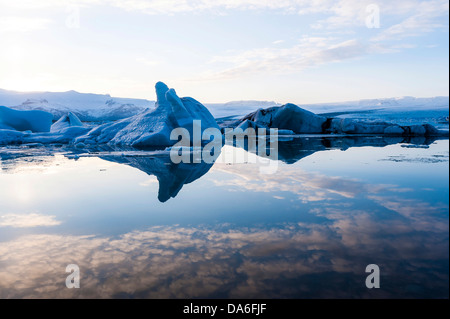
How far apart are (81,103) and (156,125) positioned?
71.8 meters

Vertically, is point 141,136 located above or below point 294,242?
above

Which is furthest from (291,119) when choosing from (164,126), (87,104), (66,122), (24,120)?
(87,104)

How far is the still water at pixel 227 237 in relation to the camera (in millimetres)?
1796

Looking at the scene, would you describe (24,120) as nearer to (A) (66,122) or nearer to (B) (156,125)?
(A) (66,122)

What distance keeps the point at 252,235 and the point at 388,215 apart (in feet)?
4.54

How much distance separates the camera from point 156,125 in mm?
12133

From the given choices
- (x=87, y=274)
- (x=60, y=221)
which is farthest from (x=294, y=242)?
(x=60, y=221)

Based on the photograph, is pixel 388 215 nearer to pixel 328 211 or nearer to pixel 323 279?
pixel 328 211

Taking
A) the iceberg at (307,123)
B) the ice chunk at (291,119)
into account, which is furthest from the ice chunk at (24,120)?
the ice chunk at (291,119)

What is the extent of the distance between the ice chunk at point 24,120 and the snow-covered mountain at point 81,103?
148 feet

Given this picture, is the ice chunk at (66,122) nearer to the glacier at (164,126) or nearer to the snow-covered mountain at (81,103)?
the glacier at (164,126)
